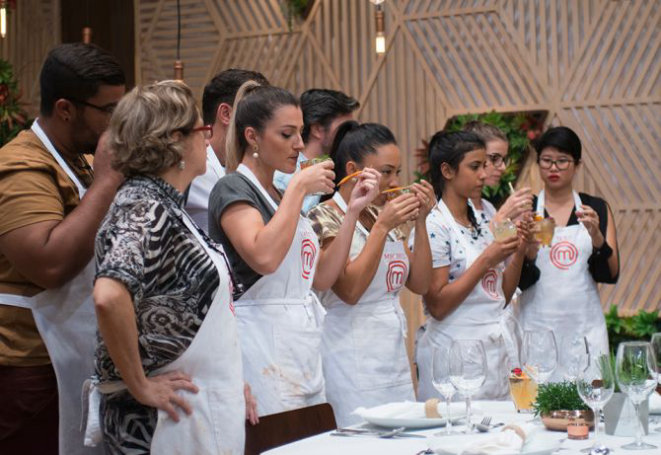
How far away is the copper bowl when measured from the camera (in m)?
2.28

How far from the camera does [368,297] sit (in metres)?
3.60

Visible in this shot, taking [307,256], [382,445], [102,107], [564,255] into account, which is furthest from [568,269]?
[102,107]

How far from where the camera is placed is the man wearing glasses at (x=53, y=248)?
245 cm

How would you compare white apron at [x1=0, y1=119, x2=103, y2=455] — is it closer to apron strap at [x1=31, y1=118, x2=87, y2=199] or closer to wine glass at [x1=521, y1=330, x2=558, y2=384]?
apron strap at [x1=31, y1=118, x2=87, y2=199]

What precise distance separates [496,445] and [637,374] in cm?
39

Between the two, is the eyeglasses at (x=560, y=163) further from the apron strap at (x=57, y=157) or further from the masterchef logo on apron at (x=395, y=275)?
the apron strap at (x=57, y=157)

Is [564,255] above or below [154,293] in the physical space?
above

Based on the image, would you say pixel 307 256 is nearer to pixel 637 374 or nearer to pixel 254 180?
pixel 254 180

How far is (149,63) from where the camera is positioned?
7.97 m

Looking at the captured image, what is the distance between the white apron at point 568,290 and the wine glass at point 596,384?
2442 millimetres

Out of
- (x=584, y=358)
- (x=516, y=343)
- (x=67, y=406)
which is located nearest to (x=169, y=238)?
(x=67, y=406)

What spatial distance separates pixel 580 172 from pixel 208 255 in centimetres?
471

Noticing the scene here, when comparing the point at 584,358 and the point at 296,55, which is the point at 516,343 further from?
the point at 296,55

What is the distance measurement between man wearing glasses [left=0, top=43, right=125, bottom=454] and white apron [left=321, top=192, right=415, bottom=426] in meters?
1.19
